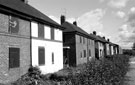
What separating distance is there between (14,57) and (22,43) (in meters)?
1.83

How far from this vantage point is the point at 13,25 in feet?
43.4

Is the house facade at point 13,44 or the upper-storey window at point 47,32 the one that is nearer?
the house facade at point 13,44

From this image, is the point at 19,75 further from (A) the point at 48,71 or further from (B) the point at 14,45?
(A) the point at 48,71

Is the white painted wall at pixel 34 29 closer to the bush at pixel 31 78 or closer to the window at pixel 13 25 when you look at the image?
the window at pixel 13 25

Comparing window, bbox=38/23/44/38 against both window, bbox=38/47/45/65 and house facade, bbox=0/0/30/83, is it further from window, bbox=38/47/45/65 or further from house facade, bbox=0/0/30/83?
house facade, bbox=0/0/30/83

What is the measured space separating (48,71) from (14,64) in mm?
6042

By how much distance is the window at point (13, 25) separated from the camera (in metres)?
12.9

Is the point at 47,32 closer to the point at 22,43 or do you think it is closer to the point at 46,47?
the point at 46,47

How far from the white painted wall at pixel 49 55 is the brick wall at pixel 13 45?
1.15 metres

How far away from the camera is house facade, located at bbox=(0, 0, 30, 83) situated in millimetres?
11922

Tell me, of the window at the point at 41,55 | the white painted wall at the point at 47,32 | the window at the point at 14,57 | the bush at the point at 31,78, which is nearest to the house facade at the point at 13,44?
the window at the point at 14,57

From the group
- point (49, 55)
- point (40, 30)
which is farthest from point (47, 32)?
point (49, 55)

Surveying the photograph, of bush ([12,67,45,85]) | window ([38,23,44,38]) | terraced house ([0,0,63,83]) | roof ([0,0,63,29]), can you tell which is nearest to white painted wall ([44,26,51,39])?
terraced house ([0,0,63,83])

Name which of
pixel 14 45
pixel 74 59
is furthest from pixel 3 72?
pixel 74 59
